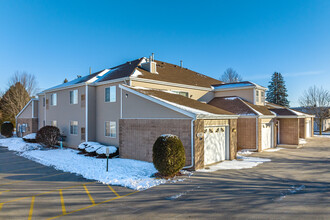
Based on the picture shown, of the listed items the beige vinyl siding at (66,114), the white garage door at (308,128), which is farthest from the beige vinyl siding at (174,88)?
the white garage door at (308,128)

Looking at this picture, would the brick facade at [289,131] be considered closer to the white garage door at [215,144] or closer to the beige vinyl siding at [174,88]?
the beige vinyl siding at [174,88]

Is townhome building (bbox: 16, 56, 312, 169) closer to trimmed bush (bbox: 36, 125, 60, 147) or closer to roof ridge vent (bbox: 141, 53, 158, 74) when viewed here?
roof ridge vent (bbox: 141, 53, 158, 74)

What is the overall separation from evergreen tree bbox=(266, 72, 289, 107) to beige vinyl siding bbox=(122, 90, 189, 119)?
3906cm

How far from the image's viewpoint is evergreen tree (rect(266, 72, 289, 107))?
43.6 metres

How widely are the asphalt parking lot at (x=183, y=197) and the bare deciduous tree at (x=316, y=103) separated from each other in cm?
2901

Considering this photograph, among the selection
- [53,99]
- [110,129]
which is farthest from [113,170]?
[53,99]

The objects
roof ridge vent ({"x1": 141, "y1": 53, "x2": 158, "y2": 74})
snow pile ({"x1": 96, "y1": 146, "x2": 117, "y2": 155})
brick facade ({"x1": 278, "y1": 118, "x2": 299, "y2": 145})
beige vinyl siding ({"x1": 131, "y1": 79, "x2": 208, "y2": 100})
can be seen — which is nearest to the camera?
snow pile ({"x1": 96, "y1": 146, "x2": 117, "y2": 155})

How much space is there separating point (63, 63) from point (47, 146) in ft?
45.8

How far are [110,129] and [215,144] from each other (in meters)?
8.21

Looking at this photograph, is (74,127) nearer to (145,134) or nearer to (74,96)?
(74,96)

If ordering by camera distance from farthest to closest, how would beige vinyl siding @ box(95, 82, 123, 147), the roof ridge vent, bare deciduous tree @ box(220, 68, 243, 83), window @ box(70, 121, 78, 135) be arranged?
1. bare deciduous tree @ box(220, 68, 243, 83)
2. window @ box(70, 121, 78, 135)
3. the roof ridge vent
4. beige vinyl siding @ box(95, 82, 123, 147)

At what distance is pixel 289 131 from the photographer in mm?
19578

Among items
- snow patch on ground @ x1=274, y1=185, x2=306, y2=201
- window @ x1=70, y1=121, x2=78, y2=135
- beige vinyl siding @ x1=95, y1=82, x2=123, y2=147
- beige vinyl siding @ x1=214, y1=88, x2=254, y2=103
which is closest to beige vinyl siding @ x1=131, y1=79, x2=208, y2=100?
beige vinyl siding @ x1=95, y1=82, x2=123, y2=147

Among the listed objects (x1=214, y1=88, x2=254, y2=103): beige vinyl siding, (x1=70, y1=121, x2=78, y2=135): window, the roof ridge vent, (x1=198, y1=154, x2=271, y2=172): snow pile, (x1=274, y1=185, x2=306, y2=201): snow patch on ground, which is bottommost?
(x1=198, y1=154, x2=271, y2=172): snow pile
